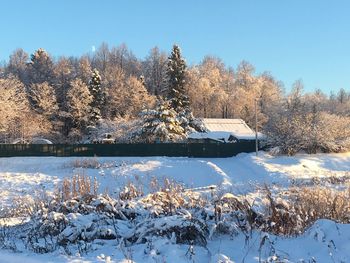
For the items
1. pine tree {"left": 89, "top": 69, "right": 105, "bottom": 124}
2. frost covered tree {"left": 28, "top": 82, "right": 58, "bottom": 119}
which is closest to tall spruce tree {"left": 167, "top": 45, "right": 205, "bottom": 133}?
pine tree {"left": 89, "top": 69, "right": 105, "bottom": 124}

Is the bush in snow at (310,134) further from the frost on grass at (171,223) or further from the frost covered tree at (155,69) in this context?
the frost covered tree at (155,69)

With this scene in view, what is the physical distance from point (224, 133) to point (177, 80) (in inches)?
422

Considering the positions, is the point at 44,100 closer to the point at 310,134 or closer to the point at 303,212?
the point at 310,134

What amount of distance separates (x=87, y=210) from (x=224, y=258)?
270cm

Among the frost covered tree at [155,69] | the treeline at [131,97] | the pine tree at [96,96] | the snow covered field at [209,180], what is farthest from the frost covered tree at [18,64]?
the snow covered field at [209,180]

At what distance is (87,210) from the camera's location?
6.54 metres

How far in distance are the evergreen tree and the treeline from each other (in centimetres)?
26

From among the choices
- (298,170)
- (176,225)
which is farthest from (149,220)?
(298,170)

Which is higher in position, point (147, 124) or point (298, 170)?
point (147, 124)

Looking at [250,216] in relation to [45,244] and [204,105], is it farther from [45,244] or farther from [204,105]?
[204,105]

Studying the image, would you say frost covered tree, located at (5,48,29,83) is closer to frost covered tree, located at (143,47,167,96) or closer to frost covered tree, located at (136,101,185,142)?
frost covered tree, located at (143,47,167,96)

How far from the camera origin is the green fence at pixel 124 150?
1444 inches

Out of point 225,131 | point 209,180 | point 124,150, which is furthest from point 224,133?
point 209,180

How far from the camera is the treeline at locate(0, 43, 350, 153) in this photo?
135ft
